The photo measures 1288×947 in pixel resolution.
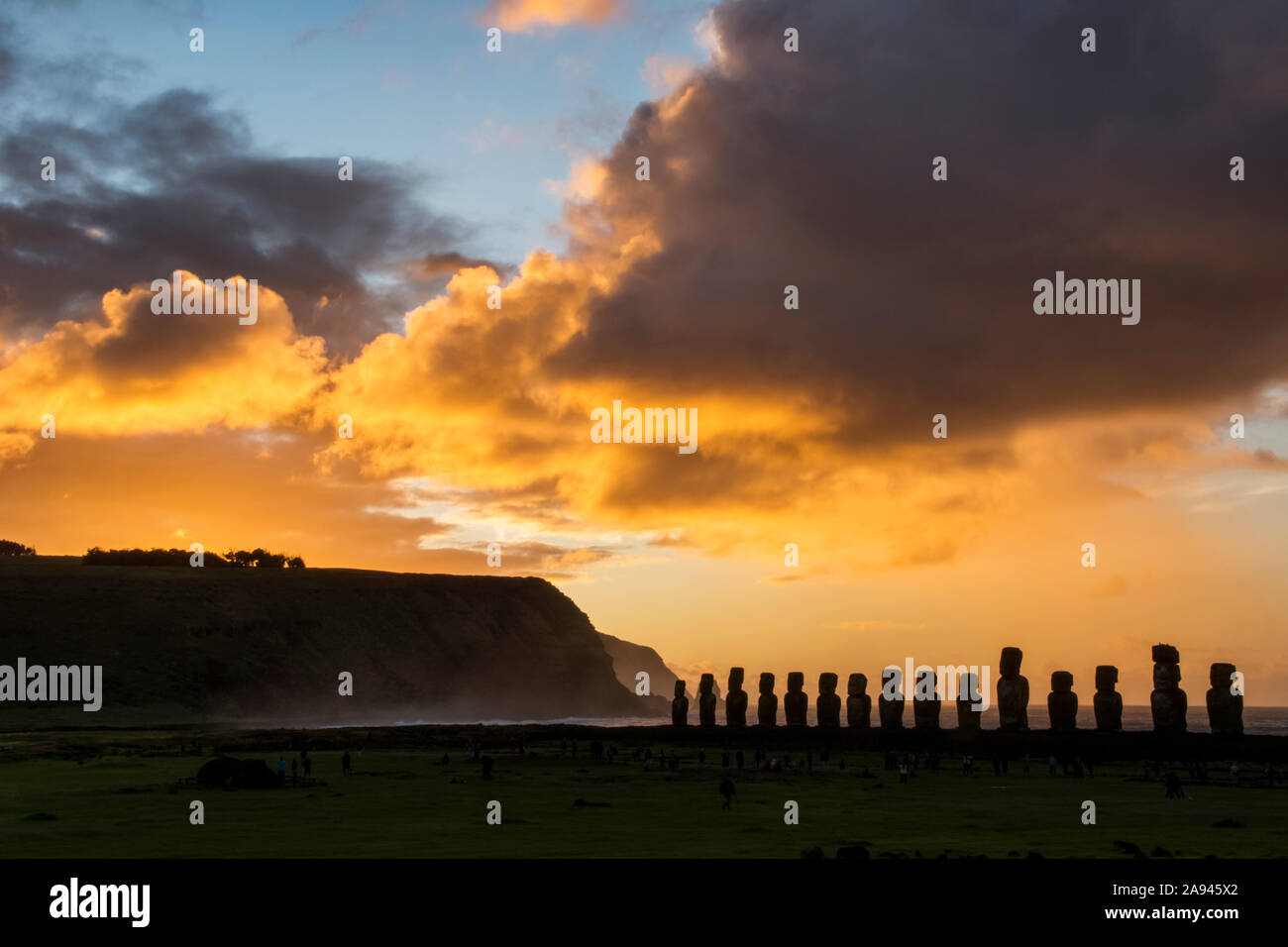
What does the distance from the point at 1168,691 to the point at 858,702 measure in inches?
922

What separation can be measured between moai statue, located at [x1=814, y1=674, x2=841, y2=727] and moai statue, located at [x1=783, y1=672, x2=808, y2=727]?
7.44 ft

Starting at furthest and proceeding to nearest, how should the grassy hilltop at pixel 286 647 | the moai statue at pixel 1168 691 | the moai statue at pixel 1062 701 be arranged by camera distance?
the grassy hilltop at pixel 286 647 < the moai statue at pixel 1062 701 < the moai statue at pixel 1168 691

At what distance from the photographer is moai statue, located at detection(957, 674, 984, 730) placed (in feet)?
228

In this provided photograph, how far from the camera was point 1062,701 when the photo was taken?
217 ft

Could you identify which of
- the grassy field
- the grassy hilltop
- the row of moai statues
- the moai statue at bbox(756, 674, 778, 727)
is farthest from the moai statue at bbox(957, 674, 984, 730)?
the grassy hilltop

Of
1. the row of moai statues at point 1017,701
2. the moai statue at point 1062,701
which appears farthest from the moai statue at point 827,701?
the moai statue at point 1062,701

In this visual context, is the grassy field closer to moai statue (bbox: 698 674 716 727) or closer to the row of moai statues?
the row of moai statues

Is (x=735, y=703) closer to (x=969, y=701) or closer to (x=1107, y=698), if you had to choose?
(x=969, y=701)

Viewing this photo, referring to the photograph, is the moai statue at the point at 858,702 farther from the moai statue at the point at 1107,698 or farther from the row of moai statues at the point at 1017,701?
the moai statue at the point at 1107,698

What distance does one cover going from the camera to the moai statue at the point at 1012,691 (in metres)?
68.7

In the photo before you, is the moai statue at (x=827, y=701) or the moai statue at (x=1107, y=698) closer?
the moai statue at (x=1107, y=698)

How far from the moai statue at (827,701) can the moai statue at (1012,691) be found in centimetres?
1566
